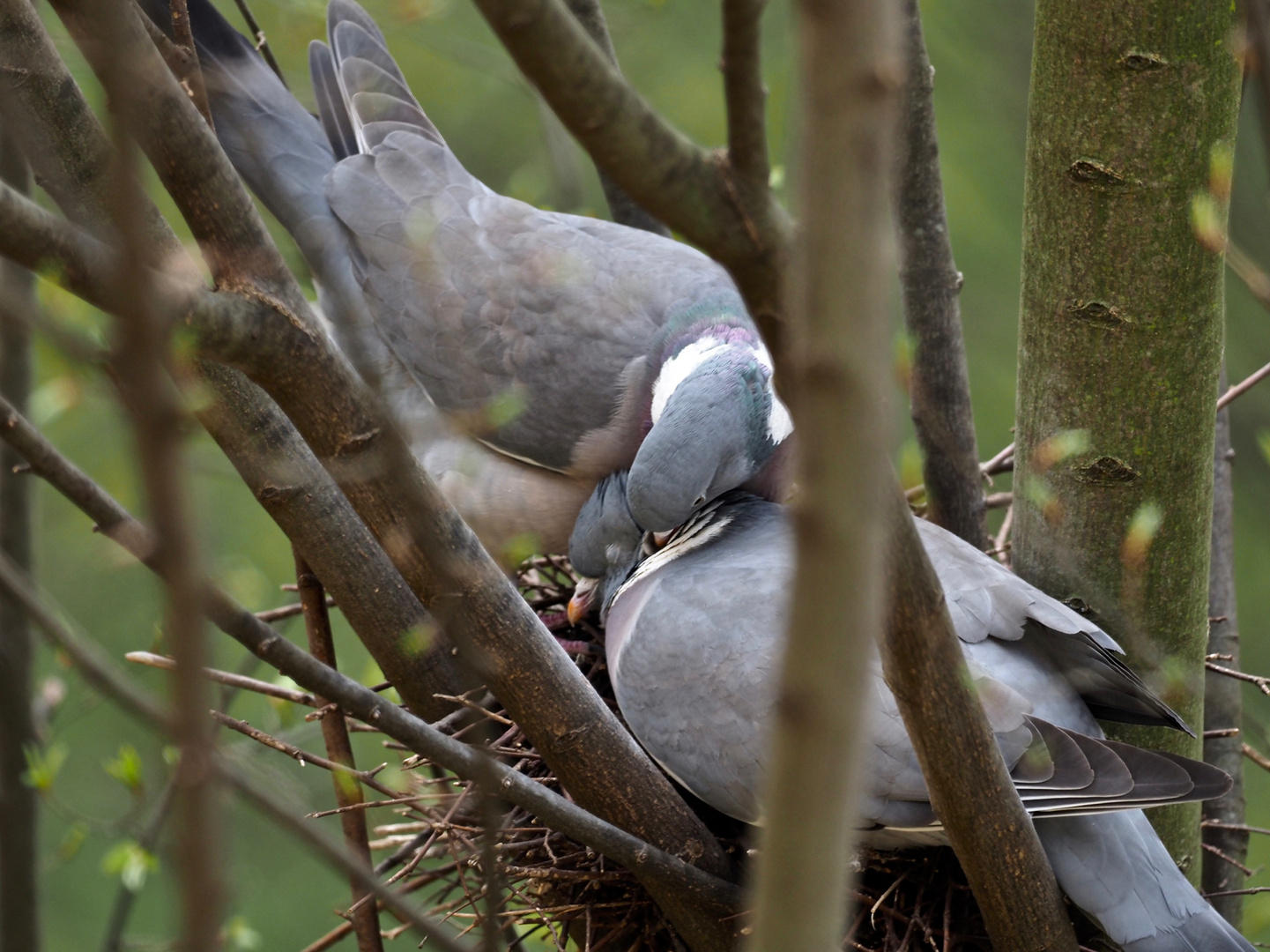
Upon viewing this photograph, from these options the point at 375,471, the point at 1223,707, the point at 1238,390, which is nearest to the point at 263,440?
the point at 375,471

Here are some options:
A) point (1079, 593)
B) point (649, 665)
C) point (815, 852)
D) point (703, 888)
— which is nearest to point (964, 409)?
point (1079, 593)

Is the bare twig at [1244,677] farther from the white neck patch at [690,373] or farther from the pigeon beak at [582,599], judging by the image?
the pigeon beak at [582,599]

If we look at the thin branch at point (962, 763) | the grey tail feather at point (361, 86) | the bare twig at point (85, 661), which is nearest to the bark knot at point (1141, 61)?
the thin branch at point (962, 763)

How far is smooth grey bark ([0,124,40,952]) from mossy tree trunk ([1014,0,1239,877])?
43.2 inches

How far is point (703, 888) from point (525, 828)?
0.31 metres

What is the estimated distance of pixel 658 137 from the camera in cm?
57

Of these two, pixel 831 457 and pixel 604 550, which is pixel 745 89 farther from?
pixel 604 550

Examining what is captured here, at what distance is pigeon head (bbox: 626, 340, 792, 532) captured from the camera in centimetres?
175

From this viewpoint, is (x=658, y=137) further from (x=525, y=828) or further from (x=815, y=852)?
(x=525, y=828)

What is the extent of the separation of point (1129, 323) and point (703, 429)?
0.69 m

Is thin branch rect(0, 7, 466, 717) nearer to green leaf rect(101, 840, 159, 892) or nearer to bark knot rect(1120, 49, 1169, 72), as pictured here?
green leaf rect(101, 840, 159, 892)

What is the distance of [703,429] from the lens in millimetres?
1771

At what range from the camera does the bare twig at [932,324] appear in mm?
1462

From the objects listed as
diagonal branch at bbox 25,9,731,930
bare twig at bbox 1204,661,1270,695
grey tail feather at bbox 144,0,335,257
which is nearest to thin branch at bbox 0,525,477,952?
diagonal branch at bbox 25,9,731,930
